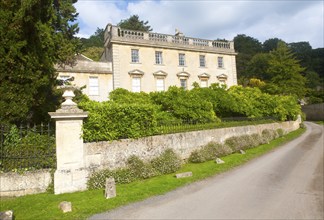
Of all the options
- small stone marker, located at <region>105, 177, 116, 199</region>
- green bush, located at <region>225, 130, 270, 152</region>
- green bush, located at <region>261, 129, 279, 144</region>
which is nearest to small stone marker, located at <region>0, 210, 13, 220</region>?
small stone marker, located at <region>105, 177, 116, 199</region>

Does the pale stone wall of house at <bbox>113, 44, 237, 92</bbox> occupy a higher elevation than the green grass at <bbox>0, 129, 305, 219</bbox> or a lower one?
higher

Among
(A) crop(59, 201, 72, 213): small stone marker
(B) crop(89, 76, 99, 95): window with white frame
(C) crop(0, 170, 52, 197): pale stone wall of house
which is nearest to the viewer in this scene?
(A) crop(59, 201, 72, 213): small stone marker

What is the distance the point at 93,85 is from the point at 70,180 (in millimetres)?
16357

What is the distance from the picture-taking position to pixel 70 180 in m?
9.07

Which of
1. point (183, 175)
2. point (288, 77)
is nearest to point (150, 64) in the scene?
point (183, 175)

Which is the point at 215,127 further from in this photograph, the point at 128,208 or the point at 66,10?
the point at 66,10

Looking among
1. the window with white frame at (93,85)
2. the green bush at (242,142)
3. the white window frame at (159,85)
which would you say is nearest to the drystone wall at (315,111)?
the green bush at (242,142)

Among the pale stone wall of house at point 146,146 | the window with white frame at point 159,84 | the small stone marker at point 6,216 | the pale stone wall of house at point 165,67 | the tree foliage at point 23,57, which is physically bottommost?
the small stone marker at point 6,216

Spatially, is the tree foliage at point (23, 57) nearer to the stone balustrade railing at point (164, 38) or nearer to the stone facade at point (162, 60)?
the stone facade at point (162, 60)

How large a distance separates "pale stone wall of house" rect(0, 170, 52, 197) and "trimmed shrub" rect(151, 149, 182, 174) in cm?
483

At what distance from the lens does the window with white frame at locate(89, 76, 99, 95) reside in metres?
24.0

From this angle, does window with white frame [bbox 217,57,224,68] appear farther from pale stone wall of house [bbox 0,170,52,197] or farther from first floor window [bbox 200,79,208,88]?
pale stone wall of house [bbox 0,170,52,197]

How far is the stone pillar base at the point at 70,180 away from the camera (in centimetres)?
880

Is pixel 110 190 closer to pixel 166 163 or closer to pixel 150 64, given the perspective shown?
pixel 166 163
